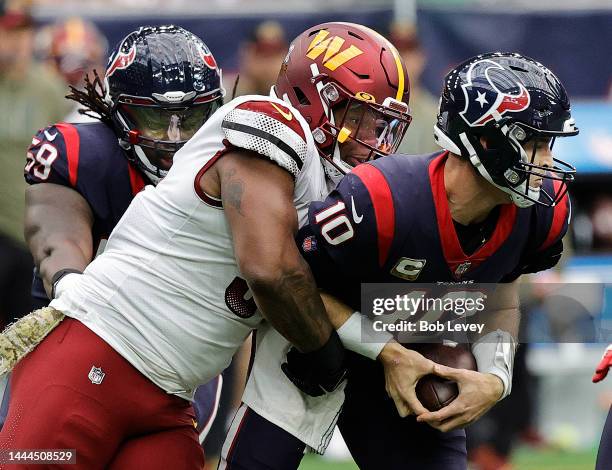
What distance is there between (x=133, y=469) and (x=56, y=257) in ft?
2.52

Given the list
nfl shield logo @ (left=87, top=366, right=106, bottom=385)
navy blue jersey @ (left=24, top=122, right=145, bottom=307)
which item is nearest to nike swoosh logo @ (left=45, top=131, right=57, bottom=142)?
navy blue jersey @ (left=24, top=122, right=145, bottom=307)

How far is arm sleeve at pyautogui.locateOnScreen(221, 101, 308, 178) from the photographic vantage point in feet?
11.3

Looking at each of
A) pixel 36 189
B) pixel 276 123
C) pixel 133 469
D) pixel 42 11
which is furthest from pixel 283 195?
pixel 42 11

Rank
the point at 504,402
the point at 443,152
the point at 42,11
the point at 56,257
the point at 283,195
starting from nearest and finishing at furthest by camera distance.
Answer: the point at 283,195 < the point at 443,152 < the point at 56,257 < the point at 504,402 < the point at 42,11

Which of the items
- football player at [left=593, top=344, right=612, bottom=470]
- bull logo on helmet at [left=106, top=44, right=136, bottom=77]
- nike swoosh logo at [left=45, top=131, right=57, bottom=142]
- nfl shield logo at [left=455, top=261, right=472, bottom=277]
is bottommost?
football player at [left=593, top=344, right=612, bottom=470]

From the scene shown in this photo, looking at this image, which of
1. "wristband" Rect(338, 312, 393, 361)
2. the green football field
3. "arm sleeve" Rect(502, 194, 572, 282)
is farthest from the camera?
the green football field

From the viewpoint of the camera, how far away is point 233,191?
344 centimetres

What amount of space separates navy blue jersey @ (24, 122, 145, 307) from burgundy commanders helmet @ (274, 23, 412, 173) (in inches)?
23.9

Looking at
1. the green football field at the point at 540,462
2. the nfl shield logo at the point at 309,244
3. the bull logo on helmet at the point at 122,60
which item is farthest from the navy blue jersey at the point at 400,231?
the green football field at the point at 540,462

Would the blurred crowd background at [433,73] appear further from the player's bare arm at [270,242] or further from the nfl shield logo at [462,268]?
the player's bare arm at [270,242]

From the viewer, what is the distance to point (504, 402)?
7105mm

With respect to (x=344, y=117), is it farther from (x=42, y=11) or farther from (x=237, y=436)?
(x=42, y=11)

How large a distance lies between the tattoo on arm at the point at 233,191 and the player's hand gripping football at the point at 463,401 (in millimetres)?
732

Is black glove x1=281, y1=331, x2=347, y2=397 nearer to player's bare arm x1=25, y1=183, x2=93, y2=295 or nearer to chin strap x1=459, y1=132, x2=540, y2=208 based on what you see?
chin strap x1=459, y1=132, x2=540, y2=208
